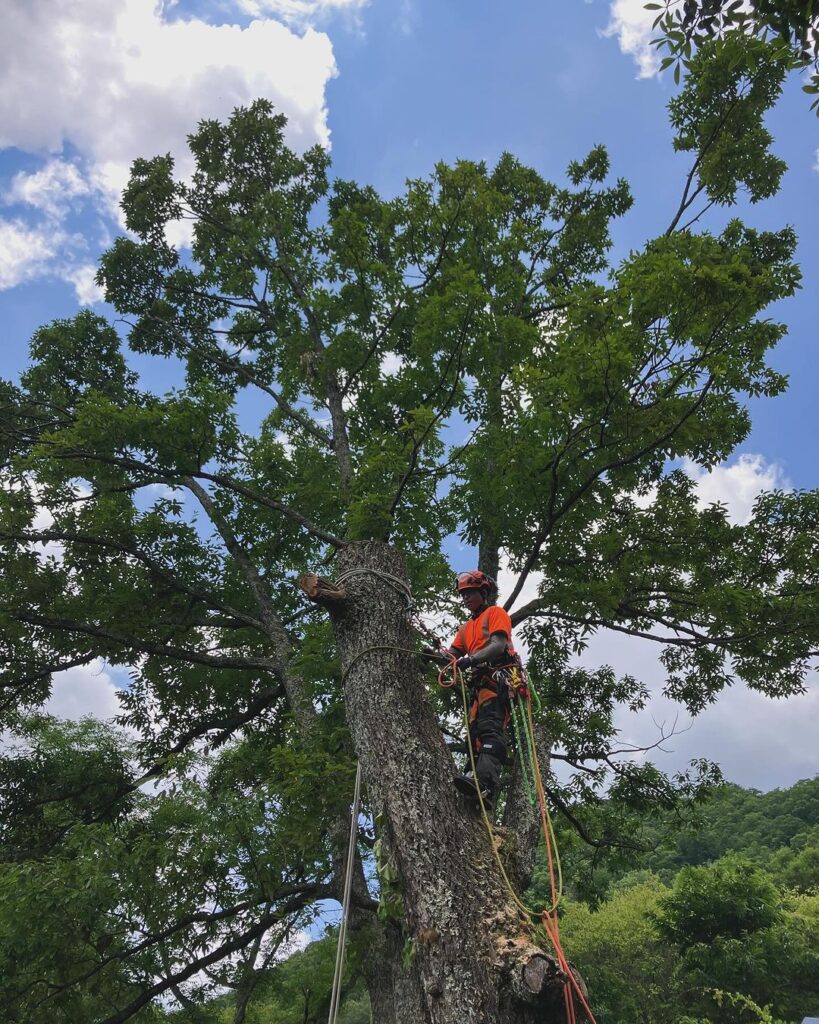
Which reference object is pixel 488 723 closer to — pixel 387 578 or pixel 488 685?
pixel 488 685

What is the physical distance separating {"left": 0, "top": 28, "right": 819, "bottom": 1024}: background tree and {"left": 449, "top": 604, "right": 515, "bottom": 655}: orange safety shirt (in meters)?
0.46

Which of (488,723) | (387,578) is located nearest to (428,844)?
(488,723)

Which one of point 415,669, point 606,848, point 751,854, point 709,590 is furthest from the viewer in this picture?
point 751,854

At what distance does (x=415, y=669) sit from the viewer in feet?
13.1

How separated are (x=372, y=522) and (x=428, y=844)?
8.68 ft

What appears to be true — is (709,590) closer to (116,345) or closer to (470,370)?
(470,370)

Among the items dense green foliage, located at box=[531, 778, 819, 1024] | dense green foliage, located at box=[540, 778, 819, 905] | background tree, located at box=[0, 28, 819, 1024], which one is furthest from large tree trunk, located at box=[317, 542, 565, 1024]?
dense green foliage, located at box=[531, 778, 819, 1024]

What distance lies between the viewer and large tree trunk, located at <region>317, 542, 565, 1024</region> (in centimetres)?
254

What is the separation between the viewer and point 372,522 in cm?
527

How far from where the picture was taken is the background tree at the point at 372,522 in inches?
163

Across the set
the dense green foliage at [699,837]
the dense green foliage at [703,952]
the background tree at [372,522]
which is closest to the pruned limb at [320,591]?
the background tree at [372,522]

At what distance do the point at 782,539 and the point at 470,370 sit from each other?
3745 millimetres

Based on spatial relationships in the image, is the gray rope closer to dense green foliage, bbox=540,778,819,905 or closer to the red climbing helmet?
the red climbing helmet

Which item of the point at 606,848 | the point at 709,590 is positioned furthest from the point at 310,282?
the point at 606,848
